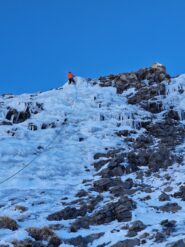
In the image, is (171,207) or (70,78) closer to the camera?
(171,207)

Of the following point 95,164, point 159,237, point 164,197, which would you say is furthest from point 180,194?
point 95,164

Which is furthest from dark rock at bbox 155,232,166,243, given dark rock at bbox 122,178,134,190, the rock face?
the rock face

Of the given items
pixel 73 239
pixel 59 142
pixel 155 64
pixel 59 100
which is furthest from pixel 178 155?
pixel 155 64

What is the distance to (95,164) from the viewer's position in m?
23.0

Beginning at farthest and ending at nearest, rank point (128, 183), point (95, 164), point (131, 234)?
point (95, 164) → point (128, 183) → point (131, 234)

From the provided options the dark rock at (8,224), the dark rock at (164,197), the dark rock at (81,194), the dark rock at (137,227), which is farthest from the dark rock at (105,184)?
the dark rock at (137,227)

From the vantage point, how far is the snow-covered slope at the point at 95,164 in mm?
15188

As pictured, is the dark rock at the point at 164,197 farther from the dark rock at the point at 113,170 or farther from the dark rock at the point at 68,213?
the dark rock at the point at 113,170

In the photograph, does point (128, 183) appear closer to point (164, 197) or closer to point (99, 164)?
point (164, 197)

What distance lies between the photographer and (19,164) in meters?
22.9

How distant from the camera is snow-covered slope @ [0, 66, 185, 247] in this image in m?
15.2

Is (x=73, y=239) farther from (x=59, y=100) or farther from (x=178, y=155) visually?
(x=59, y=100)

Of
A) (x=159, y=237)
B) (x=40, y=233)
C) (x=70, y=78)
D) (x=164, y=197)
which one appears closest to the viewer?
(x=159, y=237)

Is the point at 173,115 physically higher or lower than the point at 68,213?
higher
